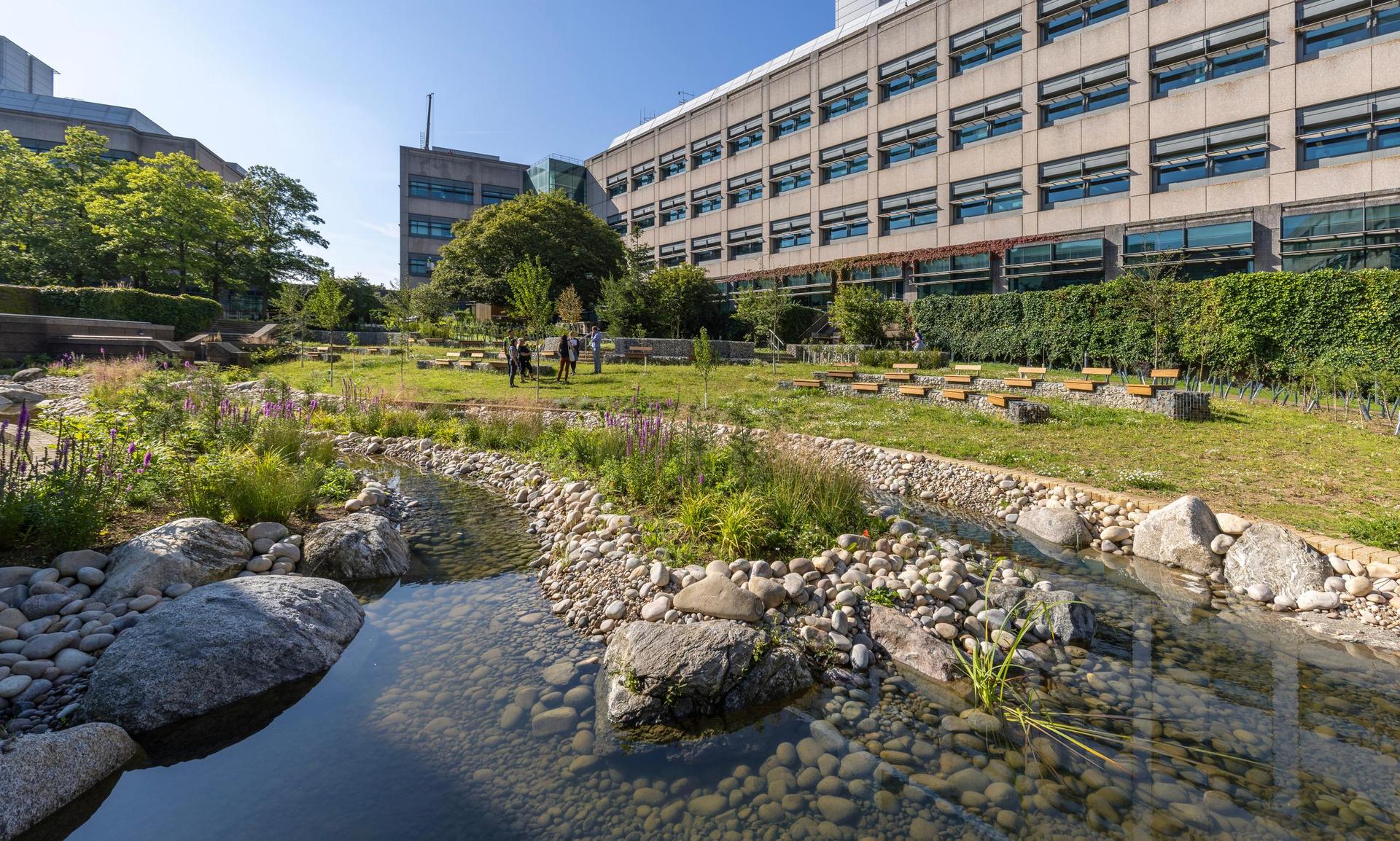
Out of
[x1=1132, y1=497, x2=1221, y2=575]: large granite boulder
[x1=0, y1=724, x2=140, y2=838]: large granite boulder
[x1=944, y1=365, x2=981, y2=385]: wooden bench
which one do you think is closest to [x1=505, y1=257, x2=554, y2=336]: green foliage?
[x1=944, y1=365, x2=981, y2=385]: wooden bench

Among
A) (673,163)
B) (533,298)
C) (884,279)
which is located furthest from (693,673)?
(673,163)

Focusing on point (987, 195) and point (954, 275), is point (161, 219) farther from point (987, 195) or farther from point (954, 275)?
point (987, 195)

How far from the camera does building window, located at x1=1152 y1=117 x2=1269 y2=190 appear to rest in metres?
24.2

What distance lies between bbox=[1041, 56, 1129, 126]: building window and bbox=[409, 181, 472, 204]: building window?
50.2 meters

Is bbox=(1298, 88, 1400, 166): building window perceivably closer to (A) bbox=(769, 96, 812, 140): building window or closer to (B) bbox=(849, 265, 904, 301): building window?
(B) bbox=(849, 265, 904, 301): building window

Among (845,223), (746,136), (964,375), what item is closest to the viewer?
(964,375)

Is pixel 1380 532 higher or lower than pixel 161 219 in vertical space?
lower

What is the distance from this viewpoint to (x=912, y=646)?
4672 mm

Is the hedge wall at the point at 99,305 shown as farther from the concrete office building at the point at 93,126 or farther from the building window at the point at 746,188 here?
the building window at the point at 746,188

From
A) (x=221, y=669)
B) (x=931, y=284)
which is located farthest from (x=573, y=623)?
(x=931, y=284)

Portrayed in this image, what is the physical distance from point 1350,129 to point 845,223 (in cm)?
2121

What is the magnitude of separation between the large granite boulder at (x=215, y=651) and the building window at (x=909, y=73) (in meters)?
38.5

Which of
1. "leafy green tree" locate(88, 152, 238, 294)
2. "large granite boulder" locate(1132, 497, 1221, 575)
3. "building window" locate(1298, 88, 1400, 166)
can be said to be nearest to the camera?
"large granite boulder" locate(1132, 497, 1221, 575)

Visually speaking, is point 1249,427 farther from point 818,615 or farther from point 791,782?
point 791,782
